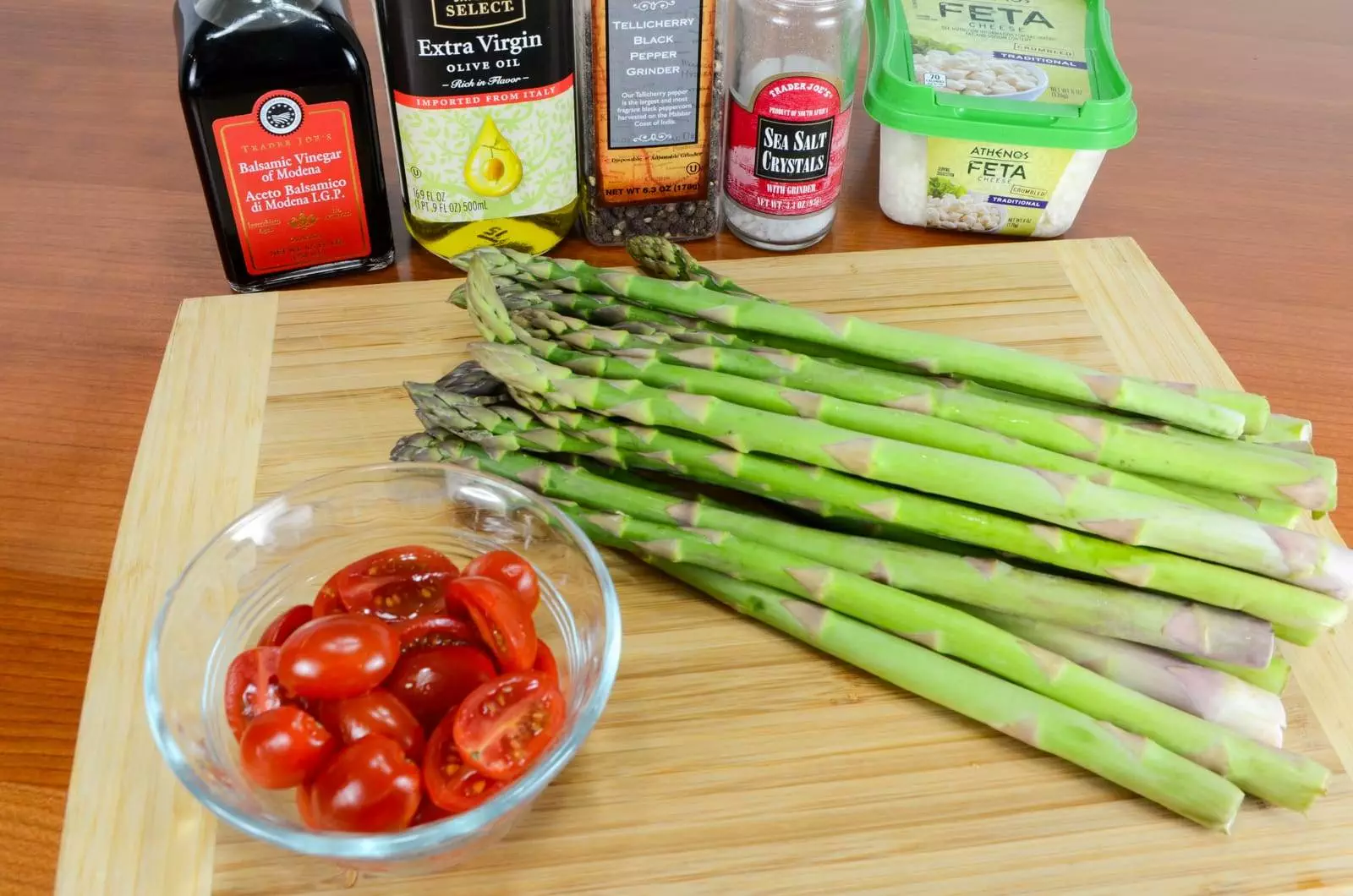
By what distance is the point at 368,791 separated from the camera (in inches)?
39.4

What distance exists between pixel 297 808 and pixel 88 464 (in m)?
0.78

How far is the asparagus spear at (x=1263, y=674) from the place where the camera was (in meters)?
1.26

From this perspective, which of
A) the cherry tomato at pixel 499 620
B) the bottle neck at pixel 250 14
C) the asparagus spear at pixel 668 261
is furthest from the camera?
the asparagus spear at pixel 668 261

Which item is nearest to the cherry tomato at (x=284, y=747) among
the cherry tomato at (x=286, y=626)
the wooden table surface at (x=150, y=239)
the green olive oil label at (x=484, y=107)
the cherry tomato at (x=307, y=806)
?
the cherry tomato at (x=307, y=806)


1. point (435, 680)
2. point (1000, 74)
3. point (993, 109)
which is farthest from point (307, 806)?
point (1000, 74)

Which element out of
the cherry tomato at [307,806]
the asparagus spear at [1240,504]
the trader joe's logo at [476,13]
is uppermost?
the trader joe's logo at [476,13]

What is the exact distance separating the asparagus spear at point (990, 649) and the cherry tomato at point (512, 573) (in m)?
0.20

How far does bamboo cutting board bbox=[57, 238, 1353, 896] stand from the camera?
3.75 ft

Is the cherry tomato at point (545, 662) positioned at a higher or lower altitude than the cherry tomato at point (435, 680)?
lower

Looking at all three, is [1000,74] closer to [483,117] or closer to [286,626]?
[483,117]

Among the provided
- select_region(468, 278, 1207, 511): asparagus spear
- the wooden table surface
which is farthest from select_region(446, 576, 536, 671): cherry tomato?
the wooden table surface

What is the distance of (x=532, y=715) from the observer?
1047 millimetres

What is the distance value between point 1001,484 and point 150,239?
1.56 meters

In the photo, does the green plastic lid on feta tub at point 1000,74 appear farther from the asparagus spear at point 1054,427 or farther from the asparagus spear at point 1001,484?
the asparagus spear at point 1001,484
